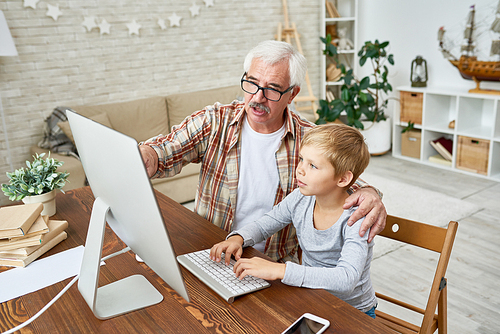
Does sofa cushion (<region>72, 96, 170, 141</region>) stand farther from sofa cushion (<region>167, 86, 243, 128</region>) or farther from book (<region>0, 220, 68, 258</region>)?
book (<region>0, 220, 68, 258</region>)

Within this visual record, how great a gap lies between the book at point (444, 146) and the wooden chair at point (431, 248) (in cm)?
318

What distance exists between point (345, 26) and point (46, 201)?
4561 mm

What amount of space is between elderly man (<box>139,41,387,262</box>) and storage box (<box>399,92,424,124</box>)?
Result: 10.00ft

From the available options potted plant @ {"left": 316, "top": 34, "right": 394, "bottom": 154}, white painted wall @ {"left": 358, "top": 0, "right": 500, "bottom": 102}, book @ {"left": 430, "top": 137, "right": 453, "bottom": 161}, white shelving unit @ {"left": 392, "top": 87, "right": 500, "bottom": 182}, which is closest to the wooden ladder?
potted plant @ {"left": 316, "top": 34, "right": 394, "bottom": 154}

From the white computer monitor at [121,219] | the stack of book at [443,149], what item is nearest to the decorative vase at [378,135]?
the stack of book at [443,149]

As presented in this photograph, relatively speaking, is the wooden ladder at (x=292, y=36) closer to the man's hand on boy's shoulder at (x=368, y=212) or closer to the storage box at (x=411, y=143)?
the storage box at (x=411, y=143)

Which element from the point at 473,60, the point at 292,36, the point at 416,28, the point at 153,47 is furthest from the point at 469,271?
the point at 292,36

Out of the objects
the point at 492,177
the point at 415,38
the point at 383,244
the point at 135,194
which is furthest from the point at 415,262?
the point at 415,38

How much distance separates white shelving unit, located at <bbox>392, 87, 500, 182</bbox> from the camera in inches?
148

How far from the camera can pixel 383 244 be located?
2.78m

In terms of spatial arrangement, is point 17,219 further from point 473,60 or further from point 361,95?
point 473,60

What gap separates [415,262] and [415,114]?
2.22m

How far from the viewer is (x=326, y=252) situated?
123cm

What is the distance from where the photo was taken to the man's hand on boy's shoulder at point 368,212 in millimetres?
1134
